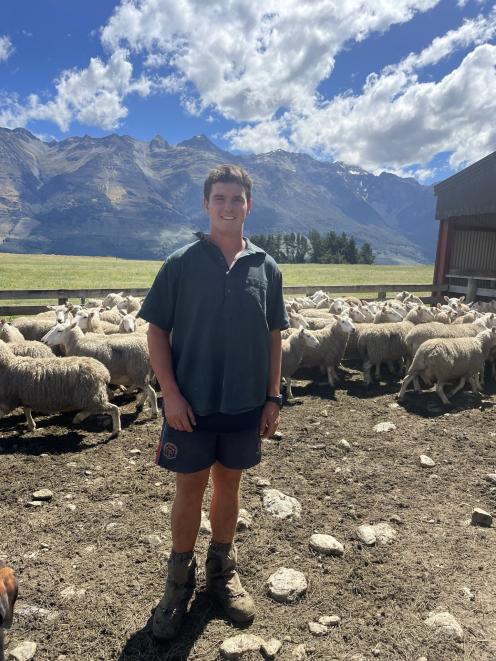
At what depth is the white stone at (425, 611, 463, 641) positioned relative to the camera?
307cm

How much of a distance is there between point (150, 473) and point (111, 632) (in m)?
2.30

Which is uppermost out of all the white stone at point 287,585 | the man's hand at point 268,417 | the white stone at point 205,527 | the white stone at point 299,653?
the man's hand at point 268,417

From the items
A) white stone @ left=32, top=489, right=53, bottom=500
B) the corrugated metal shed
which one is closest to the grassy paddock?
the corrugated metal shed

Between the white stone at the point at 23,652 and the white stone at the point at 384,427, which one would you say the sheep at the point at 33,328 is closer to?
the white stone at the point at 384,427

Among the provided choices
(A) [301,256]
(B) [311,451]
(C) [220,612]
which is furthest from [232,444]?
(A) [301,256]

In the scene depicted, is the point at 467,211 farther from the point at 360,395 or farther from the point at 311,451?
the point at 311,451

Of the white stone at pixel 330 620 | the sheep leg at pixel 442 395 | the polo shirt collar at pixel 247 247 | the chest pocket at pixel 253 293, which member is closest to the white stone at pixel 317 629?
the white stone at pixel 330 620

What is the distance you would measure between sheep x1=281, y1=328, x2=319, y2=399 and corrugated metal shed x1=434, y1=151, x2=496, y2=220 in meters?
11.4

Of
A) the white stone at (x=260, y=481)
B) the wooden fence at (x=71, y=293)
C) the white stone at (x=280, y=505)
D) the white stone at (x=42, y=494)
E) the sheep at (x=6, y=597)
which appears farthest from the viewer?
the wooden fence at (x=71, y=293)

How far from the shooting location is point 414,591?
3.49 meters

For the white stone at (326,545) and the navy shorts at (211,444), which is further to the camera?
the white stone at (326,545)

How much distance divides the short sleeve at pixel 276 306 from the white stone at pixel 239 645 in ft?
6.85

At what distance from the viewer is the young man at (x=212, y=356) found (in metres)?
2.82

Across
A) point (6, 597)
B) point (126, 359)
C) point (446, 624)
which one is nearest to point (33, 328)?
point (126, 359)
